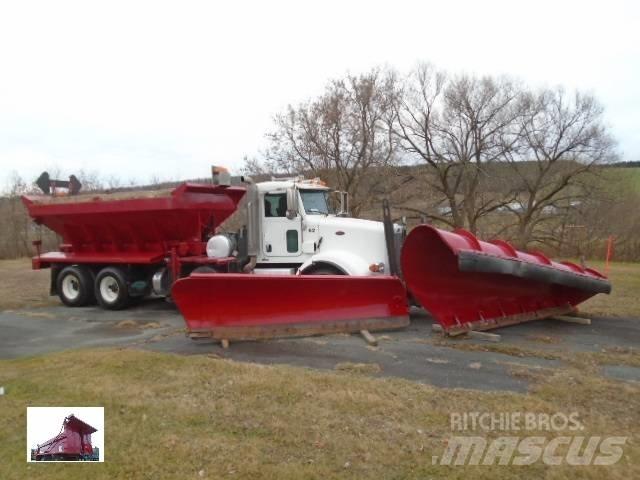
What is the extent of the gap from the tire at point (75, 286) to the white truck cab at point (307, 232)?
393 centimetres

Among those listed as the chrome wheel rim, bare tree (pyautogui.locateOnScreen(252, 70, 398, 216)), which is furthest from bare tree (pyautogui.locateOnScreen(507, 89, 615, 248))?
the chrome wheel rim

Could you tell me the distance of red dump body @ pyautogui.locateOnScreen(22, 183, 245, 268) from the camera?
1016 cm

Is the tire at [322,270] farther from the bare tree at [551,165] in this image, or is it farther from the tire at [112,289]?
the bare tree at [551,165]

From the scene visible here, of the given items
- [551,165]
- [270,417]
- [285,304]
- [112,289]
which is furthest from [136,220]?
[551,165]

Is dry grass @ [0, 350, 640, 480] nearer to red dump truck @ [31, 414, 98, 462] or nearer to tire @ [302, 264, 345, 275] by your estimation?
red dump truck @ [31, 414, 98, 462]

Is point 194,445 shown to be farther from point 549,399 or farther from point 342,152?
point 342,152

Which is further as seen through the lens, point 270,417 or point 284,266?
point 284,266

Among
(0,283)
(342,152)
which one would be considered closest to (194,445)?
(0,283)

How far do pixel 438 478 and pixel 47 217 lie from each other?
10547mm

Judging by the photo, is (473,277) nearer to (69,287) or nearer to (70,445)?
(70,445)

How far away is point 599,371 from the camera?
5559 millimetres

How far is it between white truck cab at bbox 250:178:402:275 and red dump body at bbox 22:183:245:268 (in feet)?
3.77

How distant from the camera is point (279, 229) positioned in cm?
984

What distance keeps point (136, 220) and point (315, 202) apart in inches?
138
